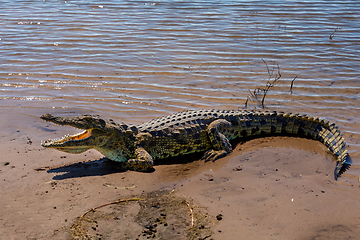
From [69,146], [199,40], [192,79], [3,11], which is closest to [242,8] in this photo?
[199,40]

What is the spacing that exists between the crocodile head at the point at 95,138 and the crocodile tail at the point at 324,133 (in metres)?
2.70

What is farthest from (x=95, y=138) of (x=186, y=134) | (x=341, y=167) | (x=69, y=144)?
(x=341, y=167)

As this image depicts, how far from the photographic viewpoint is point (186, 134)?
606cm

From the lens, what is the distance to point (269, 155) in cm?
584

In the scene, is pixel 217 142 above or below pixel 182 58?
below

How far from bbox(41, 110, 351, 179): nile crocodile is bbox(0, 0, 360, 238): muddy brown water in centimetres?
49

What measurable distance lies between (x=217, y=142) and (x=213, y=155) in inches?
9.8

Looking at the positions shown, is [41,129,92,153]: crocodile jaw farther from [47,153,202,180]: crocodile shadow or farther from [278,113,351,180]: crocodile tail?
[278,113,351,180]: crocodile tail

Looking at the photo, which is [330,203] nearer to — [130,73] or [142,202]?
[142,202]

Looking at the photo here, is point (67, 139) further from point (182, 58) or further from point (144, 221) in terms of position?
point (182, 58)

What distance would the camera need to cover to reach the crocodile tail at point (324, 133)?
5.55 meters

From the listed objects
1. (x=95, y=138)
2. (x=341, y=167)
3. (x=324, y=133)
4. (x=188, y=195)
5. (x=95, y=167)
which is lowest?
(x=95, y=167)

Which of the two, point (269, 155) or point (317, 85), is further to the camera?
point (317, 85)

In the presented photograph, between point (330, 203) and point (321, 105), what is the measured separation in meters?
3.38
